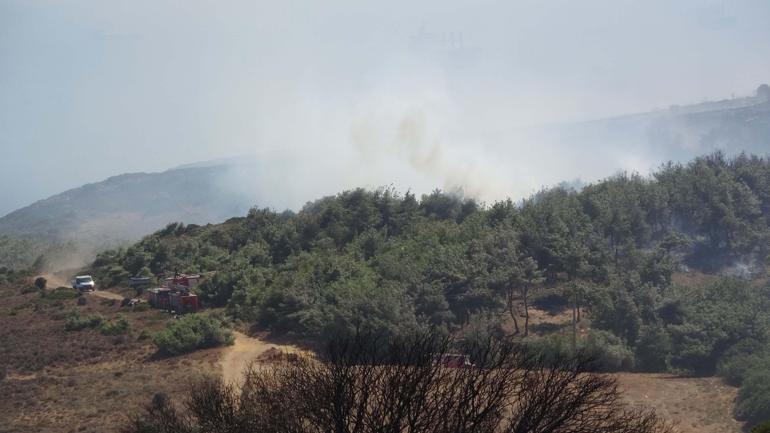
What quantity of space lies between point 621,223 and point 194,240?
30.3m

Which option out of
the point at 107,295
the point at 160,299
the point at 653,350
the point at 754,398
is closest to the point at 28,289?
Answer: the point at 107,295

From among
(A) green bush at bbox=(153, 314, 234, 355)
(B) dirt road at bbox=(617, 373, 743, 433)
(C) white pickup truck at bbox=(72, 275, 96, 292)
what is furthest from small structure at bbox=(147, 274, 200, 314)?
(B) dirt road at bbox=(617, 373, 743, 433)

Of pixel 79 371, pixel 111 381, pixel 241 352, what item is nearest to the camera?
pixel 111 381

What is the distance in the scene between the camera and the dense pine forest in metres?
24.5

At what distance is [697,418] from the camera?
60.1ft

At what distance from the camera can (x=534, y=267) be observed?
3033cm

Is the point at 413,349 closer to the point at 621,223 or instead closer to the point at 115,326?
the point at 115,326

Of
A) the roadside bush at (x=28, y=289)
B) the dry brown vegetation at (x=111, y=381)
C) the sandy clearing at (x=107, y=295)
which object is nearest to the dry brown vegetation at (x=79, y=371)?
the dry brown vegetation at (x=111, y=381)

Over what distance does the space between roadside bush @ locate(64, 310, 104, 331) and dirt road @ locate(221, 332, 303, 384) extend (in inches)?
274

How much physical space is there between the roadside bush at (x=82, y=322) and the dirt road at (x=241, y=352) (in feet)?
22.8

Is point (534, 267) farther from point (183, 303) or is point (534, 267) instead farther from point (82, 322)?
point (82, 322)

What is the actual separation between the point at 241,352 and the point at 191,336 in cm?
228

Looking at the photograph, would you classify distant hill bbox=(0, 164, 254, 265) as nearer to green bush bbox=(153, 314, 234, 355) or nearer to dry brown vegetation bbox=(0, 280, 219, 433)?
dry brown vegetation bbox=(0, 280, 219, 433)

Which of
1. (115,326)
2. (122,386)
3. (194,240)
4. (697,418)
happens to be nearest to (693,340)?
(697,418)
